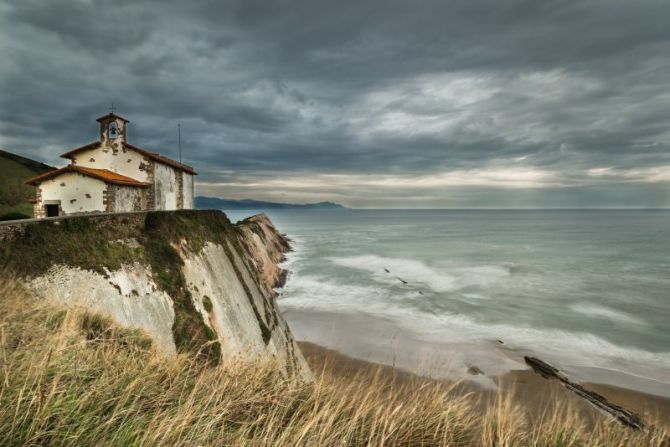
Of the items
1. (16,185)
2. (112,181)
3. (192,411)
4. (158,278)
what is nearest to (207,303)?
(158,278)

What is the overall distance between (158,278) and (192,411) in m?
7.87

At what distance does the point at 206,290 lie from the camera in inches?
447

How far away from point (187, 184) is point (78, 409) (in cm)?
2712

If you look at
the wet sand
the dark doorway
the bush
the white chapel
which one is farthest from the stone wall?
the dark doorway

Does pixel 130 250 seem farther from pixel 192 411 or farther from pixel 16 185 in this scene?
pixel 16 185

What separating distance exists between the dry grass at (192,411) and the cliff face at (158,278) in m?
1.08

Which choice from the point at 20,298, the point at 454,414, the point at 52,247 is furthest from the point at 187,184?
the point at 454,414

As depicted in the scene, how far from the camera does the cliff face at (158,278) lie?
7.18 m

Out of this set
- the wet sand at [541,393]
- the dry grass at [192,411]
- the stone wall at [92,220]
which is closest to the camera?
the dry grass at [192,411]

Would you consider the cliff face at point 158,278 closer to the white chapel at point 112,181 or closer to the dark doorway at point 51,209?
the white chapel at point 112,181

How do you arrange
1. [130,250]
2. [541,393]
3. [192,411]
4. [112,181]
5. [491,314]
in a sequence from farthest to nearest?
[491,314] → [112,181] → [541,393] → [130,250] → [192,411]

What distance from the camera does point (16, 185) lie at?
50562 millimetres

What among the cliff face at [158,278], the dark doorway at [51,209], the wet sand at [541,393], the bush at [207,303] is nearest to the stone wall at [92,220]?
the cliff face at [158,278]

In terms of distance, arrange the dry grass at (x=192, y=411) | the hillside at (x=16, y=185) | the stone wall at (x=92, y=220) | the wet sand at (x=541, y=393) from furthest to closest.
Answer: the hillside at (x=16, y=185) → the wet sand at (x=541, y=393) → the stone wall at (x=92, y=220) → the dry grass at (x=192, y=411)
